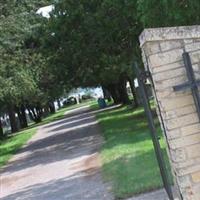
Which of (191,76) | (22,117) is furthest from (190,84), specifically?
(22,117)

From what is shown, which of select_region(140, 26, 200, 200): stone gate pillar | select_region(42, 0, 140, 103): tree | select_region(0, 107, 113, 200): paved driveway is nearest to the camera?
select_region(140, 26, 200, 200): stone gate pillar

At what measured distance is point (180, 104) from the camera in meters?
5.31

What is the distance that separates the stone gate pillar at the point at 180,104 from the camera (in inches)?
209

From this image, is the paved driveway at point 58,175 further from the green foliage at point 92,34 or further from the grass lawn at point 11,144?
the green foliage at point 92,34

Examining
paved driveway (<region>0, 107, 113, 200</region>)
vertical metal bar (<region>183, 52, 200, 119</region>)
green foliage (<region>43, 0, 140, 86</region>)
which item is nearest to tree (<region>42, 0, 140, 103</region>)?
green foliage (<region>43, 0, 140, 86</region>)

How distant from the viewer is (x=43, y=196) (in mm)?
11664

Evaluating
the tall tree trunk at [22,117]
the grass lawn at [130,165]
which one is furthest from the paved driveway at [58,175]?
the tall tree trunk at [22,117]

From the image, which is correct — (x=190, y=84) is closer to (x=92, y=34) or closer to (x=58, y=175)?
(x=58, y=175)

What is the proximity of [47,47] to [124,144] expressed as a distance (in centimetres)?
1082

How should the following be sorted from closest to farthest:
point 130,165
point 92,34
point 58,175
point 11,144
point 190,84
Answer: point 190,84, point 130,165, point 58,175, point 92,34, point 11,144

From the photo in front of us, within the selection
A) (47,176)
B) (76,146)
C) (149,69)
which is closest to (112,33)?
(76,146)

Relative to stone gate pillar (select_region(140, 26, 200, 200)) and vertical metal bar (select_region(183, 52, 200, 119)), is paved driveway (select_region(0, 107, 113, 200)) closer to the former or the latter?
stone gate pillar (select_region(140, 26, 200, 200))

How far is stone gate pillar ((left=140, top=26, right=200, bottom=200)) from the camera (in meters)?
5.31

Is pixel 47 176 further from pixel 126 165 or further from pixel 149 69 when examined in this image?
pixel 149 69
